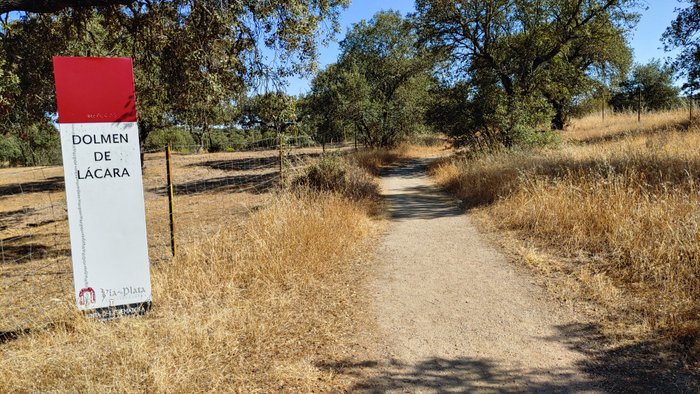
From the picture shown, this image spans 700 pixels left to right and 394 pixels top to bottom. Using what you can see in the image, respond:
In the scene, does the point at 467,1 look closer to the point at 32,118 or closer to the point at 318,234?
the point at 318,234

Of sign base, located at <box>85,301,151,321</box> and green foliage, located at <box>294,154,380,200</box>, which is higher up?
green foliage, located at <box>294,154,380,200</box>

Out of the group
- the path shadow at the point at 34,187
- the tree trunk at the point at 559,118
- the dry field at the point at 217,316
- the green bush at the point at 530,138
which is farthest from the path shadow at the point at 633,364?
the tree trunk at the point at 559,118

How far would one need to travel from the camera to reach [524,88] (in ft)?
53.5

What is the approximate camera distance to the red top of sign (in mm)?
3746

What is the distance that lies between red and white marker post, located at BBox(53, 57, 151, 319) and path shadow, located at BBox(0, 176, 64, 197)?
1850 cm

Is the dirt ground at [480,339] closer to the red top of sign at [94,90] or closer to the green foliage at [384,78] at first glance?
the red top of sign at [94,90]

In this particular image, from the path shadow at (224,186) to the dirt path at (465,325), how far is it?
9.94 metres

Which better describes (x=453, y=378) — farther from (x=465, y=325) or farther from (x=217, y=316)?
(x=217, y=316)

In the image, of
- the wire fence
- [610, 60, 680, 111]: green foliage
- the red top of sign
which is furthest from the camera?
[610, 60, 680, 111]: green foliage

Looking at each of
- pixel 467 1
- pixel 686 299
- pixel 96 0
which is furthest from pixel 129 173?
pixel 467 1

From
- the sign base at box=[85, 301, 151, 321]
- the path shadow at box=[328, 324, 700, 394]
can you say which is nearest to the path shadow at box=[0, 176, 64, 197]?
the sign base at box=[85, 301, 151, 321]

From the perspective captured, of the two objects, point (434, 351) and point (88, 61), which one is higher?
point (88, 61)

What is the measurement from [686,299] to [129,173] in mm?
5498

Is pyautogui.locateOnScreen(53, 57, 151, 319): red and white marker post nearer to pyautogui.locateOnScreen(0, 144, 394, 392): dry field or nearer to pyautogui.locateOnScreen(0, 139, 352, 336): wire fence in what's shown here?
pyautogui.locateOnScreen(0, 144, 394, 392): dry field
